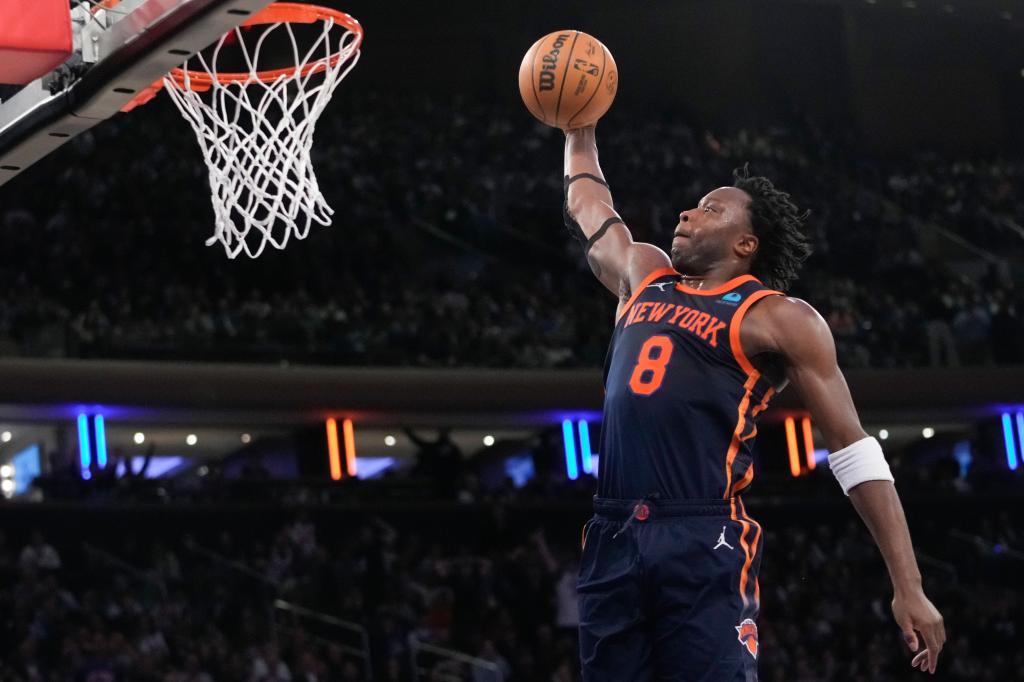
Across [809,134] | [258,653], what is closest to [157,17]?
[258,653]

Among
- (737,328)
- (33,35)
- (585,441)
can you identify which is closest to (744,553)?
(737,328)

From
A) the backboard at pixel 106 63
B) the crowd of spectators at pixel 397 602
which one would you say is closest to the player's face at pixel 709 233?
Answer: the backboard at pixel 106 63

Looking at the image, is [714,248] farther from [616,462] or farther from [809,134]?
[809,134]

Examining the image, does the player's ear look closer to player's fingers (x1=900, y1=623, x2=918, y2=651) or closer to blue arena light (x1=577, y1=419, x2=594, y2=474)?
player's fingers (x1=900, y1=623, x2=918, y2=651)

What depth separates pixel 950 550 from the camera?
1711 cm

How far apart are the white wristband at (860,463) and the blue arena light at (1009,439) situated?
16722 millimetres

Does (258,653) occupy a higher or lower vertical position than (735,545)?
lower

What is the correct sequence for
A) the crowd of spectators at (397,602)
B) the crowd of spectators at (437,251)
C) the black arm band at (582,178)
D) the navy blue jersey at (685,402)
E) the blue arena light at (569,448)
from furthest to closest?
the blue arena light at (569,448), the crowd of spectators at (437,251), the crowd of spectators at (397,602), the black arm band at (582,178), the navy blue jersey at (685,402)

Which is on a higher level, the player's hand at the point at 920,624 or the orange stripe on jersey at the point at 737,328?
the orange stripe on jersey at the point at 737,328

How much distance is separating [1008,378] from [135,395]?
10.0 metres

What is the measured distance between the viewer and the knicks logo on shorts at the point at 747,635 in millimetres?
3625

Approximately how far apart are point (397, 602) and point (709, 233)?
10.6m

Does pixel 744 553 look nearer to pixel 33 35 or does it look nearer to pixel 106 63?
pixel 106 63

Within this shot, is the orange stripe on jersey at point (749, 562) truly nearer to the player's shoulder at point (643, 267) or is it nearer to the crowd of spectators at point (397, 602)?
the player's shoulder at point (643, 267)
